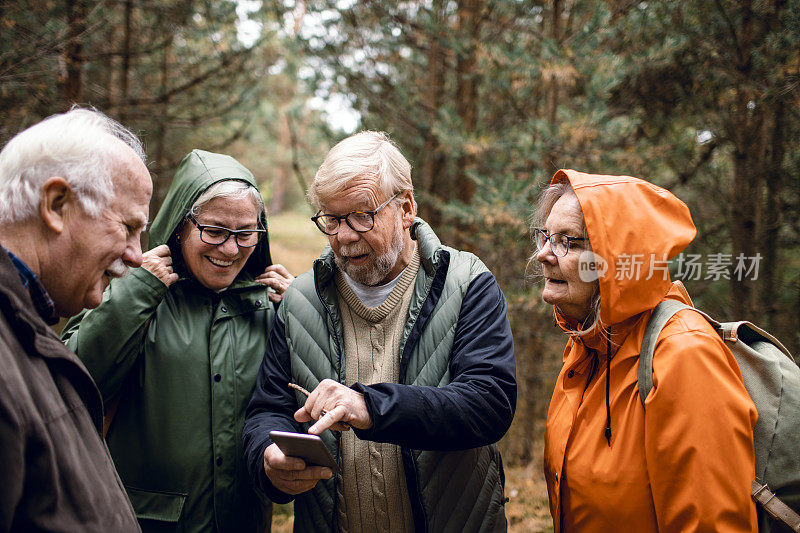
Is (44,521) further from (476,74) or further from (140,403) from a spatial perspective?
(476,74)

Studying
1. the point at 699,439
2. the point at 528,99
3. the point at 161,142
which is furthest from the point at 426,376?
the point at 161,142

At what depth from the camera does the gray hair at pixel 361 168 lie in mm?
2311

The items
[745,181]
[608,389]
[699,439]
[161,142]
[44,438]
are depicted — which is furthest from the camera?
[161,142]

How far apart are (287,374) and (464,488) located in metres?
0.89

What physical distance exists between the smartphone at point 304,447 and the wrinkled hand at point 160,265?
1.00 metres

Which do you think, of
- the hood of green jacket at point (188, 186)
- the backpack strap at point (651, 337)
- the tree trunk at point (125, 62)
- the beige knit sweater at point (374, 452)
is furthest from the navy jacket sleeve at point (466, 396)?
the tree trunk at point (125, 62)

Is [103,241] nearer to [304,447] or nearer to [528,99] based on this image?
[304,447]

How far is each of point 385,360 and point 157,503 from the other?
3.81 ft

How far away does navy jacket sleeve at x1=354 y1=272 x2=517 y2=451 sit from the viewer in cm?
187

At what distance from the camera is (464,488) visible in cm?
221

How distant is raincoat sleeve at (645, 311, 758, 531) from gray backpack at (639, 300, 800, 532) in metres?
0.08

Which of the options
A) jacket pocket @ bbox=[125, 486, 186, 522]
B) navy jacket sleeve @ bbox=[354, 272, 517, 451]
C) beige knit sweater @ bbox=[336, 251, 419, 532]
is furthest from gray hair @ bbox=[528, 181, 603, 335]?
jacket pocket @ bbox=[125, 486, 186, 522]

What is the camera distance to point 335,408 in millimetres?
1831

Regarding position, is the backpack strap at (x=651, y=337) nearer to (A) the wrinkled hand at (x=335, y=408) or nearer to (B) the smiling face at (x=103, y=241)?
(A) the wrinkled hand at (x=335, y=408)
